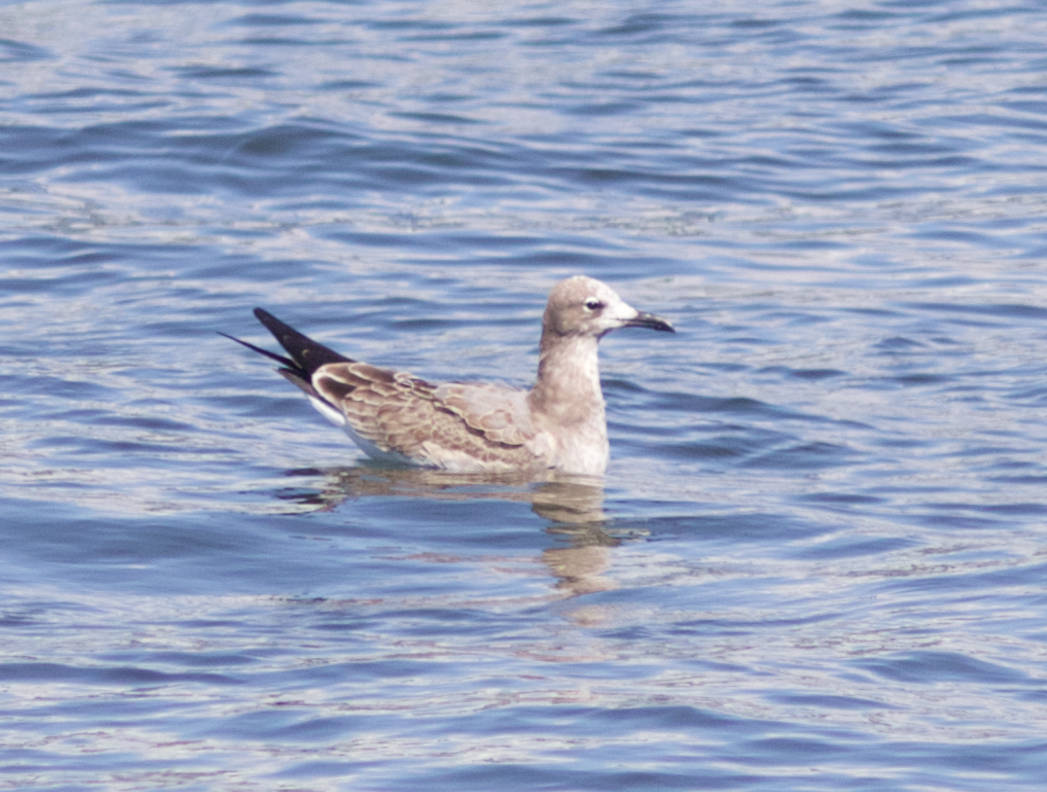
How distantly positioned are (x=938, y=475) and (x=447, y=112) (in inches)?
385

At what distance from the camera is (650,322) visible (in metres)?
10.0

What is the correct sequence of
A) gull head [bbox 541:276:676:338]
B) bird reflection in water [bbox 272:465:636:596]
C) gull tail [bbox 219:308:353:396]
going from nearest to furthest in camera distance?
bird reflection in water [bbox 272:465:636:596] < gull head [bbox 541:276:676:338] < gull tail [bbox 219:308:353:396]

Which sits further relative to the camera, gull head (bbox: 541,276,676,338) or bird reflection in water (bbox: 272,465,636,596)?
gull head (bbox: 541,276,676,338)

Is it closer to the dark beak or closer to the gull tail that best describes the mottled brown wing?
the gull tail

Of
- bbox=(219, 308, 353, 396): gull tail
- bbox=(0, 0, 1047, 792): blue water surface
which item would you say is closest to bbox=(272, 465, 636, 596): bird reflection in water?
bbox=(0, 0, 1047, 792): blue water surface

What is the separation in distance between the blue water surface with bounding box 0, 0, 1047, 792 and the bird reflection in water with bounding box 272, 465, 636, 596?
4 cm

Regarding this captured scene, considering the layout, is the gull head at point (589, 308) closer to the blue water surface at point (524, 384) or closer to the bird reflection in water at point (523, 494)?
the blue water surface at point (524, 384)

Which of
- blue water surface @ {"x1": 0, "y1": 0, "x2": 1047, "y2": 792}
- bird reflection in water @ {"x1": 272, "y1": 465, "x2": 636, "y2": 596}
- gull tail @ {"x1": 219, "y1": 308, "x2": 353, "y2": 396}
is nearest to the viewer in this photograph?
blue water surface @ {"x1": 0, "y1": 0, "x2": 1047, "y2": 792}

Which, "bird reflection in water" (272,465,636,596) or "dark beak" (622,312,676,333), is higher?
"dark beak" (622,312,676,333)

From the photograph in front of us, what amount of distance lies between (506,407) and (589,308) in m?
0.71

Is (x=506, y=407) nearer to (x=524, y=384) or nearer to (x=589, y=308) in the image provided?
(x=589, y=308)

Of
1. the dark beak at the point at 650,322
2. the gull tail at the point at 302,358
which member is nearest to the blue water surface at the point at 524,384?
the gull tail at the point at 302,358

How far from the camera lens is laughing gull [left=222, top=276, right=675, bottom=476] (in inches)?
393

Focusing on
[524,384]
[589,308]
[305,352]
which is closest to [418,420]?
[305,352]
